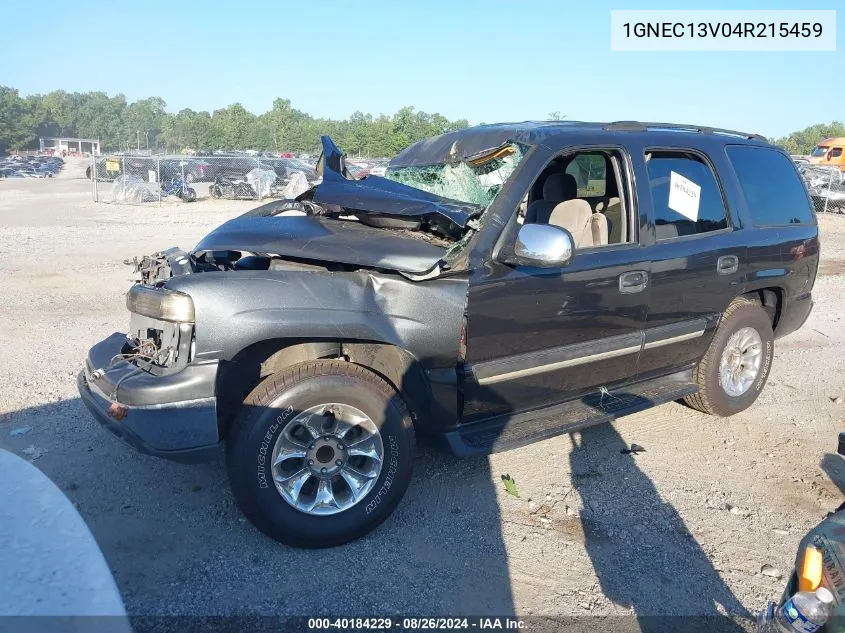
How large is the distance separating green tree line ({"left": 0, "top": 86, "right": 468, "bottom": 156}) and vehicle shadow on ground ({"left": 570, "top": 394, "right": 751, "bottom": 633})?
27.9 m

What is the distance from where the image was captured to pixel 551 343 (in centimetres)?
368

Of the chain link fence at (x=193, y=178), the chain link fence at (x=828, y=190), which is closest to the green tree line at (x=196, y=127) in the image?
the chain link fence at (x=193, y=178)

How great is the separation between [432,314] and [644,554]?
1.55 metres

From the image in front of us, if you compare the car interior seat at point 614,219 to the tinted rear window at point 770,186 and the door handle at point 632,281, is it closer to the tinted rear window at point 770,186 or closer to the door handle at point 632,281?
the door handle at point 632,281

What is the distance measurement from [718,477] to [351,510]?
232 centimetres

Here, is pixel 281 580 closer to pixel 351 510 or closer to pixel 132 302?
pixel 351 510

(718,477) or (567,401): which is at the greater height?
(567,401)

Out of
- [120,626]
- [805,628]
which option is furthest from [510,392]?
[120,626]

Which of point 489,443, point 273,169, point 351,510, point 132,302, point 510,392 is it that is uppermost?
point 273,169

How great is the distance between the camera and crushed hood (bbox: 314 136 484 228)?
3.46 metres

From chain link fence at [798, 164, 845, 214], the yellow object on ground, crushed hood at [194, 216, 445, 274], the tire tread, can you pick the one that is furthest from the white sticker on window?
chain link fence at [798, 164, 845, 214]

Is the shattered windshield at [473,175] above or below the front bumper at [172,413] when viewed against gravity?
above

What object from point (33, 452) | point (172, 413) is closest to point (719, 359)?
point (172, 413)

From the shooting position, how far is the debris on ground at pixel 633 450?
14.1 ft
